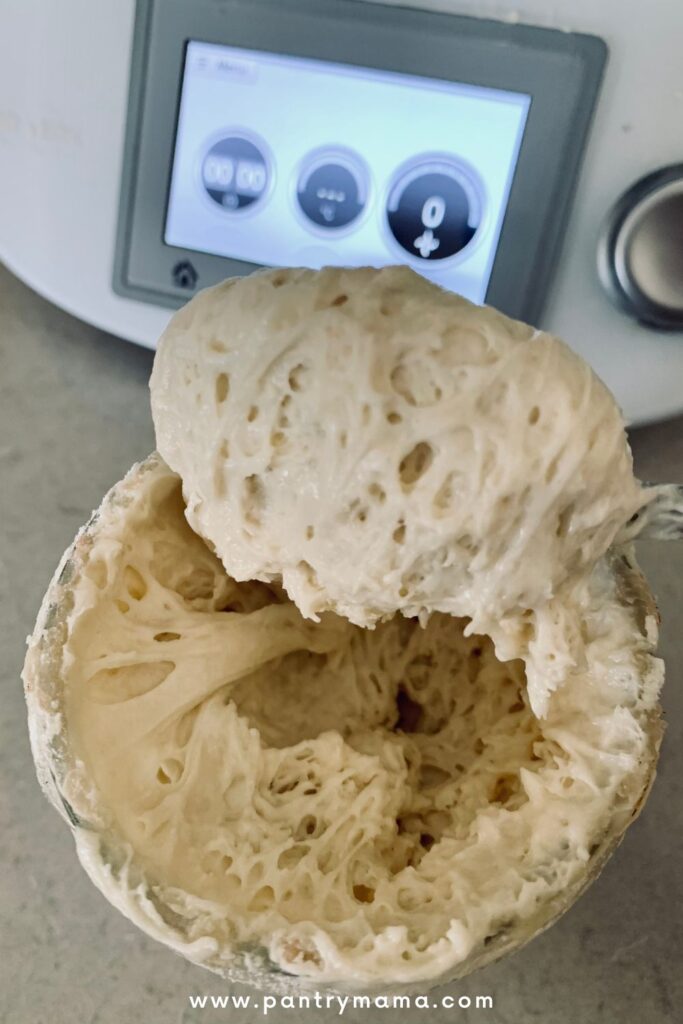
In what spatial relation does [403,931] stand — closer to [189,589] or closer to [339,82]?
[189,589]

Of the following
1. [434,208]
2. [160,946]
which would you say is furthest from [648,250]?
[160,946]

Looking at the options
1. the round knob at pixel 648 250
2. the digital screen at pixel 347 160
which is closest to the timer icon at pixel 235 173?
the digital screen at pixel 347 160

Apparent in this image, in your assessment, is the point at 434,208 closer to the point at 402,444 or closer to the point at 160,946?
the point at 402,444

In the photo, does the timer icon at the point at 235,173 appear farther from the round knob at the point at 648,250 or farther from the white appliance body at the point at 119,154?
the round knob at the point at 648,250

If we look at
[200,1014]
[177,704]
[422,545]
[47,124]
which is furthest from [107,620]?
[47,124]

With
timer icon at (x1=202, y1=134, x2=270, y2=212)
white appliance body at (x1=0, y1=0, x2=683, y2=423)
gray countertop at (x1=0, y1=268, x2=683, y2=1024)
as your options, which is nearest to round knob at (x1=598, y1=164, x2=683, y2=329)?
white appliance body at (x1=0, y1=0, x2=683, y2=423)

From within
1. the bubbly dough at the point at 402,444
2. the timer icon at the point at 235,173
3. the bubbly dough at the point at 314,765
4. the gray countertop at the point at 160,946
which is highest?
the timer icon at the point at 235,173

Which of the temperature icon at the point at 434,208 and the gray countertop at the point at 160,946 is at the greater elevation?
the temperature icon at the point at 434,208
